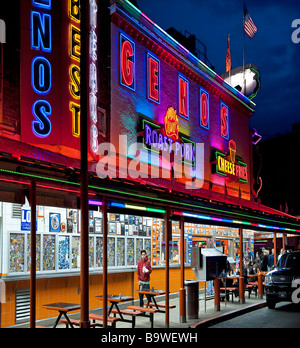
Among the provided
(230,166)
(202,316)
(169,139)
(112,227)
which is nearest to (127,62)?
(169,139)

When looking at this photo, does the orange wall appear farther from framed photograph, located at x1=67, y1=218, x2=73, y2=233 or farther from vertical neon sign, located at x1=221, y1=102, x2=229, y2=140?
vertical neon sign, located at x1=221, y1=102, x2=229, y2=140

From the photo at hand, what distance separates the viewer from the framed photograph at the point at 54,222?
1380 cm

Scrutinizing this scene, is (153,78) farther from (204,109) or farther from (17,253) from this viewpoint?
(17,253)

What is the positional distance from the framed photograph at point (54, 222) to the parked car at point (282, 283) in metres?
8.54

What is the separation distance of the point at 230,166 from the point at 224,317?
1179cm

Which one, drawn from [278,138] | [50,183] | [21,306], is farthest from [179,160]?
[278,138]

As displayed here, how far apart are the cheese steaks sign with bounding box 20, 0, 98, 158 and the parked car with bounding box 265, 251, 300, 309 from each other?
8736 millimetres

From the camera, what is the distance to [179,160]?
20250mm

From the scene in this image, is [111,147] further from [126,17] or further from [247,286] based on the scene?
[247,286]

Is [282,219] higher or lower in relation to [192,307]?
higher

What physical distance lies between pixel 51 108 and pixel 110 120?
122 inches

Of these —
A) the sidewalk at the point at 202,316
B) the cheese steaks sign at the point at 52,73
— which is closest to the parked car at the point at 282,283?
the sidewalk at the point at 202,316

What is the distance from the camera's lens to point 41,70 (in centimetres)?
1328

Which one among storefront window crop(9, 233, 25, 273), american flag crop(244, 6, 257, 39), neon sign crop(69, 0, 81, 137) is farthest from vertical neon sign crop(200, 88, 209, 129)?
storefront window crop(9, 233, 25, 273)
